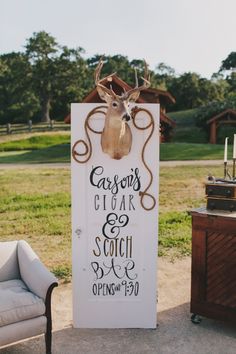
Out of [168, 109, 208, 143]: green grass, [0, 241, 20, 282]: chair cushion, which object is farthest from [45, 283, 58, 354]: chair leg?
[168, 109, 208, 143]: green grass

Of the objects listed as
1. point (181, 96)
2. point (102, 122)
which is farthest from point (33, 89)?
point (102, 122)

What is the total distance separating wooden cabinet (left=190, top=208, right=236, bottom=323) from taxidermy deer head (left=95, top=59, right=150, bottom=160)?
105cm

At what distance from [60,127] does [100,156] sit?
33850mm

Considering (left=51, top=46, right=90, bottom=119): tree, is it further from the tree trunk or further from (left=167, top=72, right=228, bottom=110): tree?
(left=167, top=72, right=228, bottom=110): tree

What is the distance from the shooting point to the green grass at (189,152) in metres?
22.6

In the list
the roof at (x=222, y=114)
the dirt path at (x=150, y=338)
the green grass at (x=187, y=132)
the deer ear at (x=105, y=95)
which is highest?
the roof at (x=222, y=114)

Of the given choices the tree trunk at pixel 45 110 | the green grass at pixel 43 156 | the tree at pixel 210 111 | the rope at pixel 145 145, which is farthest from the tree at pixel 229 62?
the rope at pixel 145 145

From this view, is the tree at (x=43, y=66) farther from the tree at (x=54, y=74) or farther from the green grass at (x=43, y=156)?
the green grass at (x=43, y=156)

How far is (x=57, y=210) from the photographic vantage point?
1023 cm

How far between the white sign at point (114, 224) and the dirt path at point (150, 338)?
0.50 ft

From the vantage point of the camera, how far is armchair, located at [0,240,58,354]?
12.4 ft

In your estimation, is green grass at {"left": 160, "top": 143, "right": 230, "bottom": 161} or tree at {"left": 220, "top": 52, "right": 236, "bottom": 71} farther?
tree at {"left": 220, "top": 52, "right": 236, "bottom": 71}

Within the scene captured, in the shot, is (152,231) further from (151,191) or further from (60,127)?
(60,127)

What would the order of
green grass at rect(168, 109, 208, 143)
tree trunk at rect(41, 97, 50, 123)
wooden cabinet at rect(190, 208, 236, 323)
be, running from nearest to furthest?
wooden cabinet at rect(190, 208, 236, 323)
green grass at rect(168, 109, 208, 143)
tree trunk at rect(41, 97, 50, 123)
